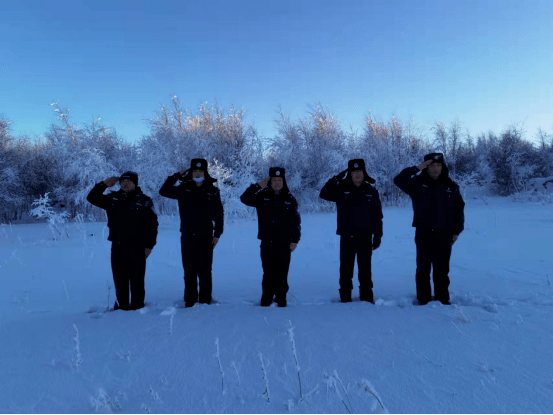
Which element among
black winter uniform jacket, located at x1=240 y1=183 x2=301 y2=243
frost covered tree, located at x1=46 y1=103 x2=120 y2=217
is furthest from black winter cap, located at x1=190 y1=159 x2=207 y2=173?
frost covered tree, located at x1=46 y1=103 x2=120 y2=217

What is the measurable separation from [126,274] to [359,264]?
3.09 meters

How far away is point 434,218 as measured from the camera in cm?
425

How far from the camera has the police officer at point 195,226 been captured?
4.46 metres

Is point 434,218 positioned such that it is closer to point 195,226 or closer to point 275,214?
point 275,214

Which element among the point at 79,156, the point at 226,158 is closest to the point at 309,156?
the point at 226,158

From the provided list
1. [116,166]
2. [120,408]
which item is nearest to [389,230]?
[120,408]

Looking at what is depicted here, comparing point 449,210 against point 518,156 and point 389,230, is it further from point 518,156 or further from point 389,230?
point 518,156

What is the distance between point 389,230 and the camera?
12812 millimetres

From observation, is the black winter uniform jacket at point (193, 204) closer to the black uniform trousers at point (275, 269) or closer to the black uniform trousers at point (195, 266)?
the black uniform trousers at point (195, 266)

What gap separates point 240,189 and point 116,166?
915 centimetres

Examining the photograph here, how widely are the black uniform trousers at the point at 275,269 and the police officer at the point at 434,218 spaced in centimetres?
178

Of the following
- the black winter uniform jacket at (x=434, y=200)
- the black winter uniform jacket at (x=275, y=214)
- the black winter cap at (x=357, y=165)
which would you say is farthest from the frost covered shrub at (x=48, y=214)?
the black winter uniform jacket at (x=434, y=200)

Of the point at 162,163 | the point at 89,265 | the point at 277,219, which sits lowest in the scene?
the point at 89,265

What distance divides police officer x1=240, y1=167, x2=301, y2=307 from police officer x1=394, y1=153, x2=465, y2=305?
160cm
